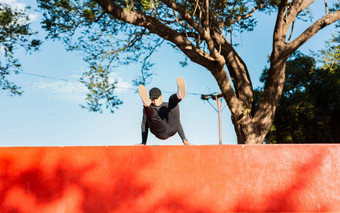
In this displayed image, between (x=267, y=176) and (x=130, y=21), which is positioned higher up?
(x=130, y=21)

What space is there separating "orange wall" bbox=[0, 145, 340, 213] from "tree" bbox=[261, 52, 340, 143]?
1792cm

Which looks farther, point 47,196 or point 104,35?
point 104,35

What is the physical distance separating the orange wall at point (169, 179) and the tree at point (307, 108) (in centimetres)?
1792

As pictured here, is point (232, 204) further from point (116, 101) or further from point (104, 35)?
point (104, 35)

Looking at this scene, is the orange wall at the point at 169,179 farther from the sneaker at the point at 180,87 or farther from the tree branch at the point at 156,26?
the tree branch at the point at 156,26

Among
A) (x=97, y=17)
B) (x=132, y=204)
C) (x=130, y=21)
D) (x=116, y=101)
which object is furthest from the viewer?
(x=116, y=101)

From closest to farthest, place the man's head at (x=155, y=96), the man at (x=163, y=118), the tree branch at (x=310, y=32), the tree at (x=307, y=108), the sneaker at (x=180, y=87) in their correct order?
the sneaker at (x=180, y=87) < the man at (x=163, y=118) < the man's head at (x=155, y=96) < the tree branch at (x=310, y=32) < the tree at (x=307, y=108)

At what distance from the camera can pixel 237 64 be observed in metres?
10.8

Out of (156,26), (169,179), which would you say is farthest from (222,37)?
(169,179)

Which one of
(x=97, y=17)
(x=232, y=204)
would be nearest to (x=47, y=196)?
(x=232, y=204)

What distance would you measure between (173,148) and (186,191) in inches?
17.4

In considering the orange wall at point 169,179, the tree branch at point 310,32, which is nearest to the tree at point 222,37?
the tree branch at point 310,32

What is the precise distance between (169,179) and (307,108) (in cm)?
1887

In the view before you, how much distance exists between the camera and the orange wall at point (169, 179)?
3.41 meters
